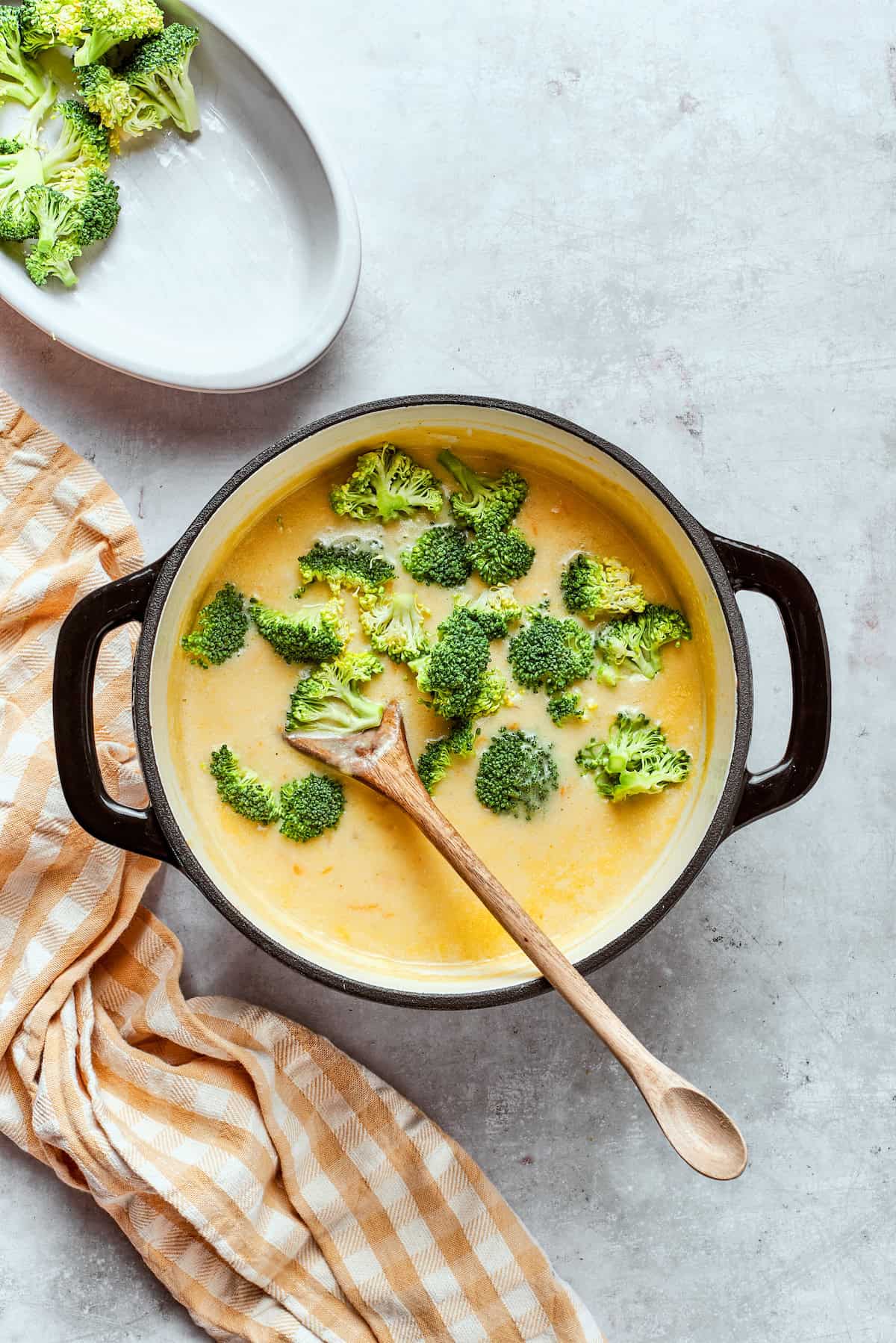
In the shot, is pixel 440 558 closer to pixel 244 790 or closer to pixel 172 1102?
pixel 244 790

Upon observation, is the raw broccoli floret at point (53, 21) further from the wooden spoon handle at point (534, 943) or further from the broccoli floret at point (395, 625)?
the wooden spoon handle at point (534, 943)

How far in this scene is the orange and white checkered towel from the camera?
73.4 inches

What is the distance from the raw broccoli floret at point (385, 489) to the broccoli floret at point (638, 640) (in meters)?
0.37

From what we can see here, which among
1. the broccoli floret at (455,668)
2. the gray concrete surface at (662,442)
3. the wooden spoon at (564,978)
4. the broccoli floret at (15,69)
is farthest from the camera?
the gray concrete surface at (662,442)

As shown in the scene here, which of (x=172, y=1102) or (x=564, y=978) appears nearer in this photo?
(x=564, y=978)

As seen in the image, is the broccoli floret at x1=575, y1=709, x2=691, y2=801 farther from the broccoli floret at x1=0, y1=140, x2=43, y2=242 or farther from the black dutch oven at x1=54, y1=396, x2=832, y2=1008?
the broccoli floret at x1=0, y1=140, x2=43, y2=242

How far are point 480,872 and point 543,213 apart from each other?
1.22 m

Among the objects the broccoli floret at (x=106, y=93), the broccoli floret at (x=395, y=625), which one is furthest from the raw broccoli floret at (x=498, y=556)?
the broccoli floret at (x=106, y=93)

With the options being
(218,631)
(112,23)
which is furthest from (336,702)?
(112,23)

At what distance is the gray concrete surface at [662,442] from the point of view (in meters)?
1.97

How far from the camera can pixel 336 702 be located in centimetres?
177

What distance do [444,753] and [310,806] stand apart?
241mm

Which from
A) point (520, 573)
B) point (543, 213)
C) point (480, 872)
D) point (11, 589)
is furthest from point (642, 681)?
point (11, 589)

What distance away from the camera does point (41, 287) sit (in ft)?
6.19
